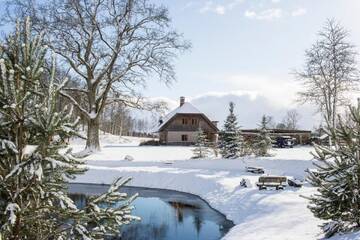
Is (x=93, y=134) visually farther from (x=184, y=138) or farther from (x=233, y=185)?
(x=184, y=138)

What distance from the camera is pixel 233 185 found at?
2202 centimetres

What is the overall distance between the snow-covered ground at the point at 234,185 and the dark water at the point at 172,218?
0.72 meters

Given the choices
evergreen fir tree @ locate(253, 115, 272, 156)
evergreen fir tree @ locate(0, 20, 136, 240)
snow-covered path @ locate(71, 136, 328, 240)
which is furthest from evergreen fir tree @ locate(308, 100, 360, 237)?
evergreen fir tree @ locate(253, 115, 272, 156)

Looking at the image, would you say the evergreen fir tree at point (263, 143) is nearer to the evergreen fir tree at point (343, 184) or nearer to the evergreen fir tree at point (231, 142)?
the evergreen fir tree at point (231, 142)

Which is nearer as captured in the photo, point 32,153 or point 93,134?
point 32,153

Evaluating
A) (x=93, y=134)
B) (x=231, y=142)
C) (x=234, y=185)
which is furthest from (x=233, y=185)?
(x=93, y=134)

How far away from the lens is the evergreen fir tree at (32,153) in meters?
5.12

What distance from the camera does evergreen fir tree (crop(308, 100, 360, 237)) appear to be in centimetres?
950

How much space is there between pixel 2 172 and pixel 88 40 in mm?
29208

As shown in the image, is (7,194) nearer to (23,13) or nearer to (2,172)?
(2,172)

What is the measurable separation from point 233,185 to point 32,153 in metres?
17.8

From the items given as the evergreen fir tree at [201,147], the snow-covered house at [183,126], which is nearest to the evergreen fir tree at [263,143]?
the evergreen fir tree at [201,147]

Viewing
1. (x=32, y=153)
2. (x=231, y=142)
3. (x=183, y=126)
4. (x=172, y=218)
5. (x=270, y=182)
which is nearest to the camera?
(x=32, y=153)

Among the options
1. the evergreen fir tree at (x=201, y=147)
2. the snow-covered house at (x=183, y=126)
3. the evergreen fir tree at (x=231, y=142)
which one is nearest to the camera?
the evergreen fir tree at (x=231, y=142)
